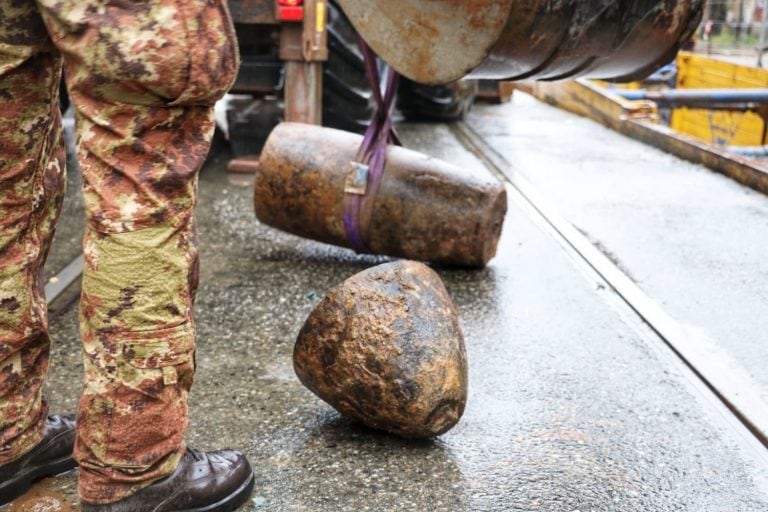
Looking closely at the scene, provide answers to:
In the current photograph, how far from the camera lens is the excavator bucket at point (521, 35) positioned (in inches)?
96.6

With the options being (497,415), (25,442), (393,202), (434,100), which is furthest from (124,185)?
(434,100)

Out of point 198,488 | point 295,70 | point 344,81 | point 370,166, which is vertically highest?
point 295,70

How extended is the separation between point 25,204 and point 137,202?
1.30 feet

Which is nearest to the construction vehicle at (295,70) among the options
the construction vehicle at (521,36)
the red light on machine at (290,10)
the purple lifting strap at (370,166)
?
the red light on machine at (290,10)

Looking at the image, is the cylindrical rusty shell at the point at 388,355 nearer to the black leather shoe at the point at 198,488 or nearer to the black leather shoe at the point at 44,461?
the black leather shoe at the point at 198,488

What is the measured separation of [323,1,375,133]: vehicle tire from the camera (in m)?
5.65

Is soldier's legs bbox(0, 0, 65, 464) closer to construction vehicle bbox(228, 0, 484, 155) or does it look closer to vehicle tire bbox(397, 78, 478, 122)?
construction vehicle bbox(228, 0, 484, 155)

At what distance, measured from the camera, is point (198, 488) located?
6.48 feet

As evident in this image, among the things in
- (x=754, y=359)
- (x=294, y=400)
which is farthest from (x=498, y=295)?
(x=294, y=400)

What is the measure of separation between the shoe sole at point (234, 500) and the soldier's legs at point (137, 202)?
7.6 inches

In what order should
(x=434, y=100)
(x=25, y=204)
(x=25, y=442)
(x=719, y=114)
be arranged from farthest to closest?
(x=719, y=114)
(x=434, y=100)
(x=25, y=442)
(x=25, y=204)

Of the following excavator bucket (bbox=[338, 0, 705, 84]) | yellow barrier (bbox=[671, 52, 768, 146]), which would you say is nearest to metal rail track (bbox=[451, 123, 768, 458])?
excavator bucket (bbox=[338, 0, 705, 84])

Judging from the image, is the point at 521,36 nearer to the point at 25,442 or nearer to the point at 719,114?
the point at 25,442

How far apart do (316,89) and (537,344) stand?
2673 millimetres
